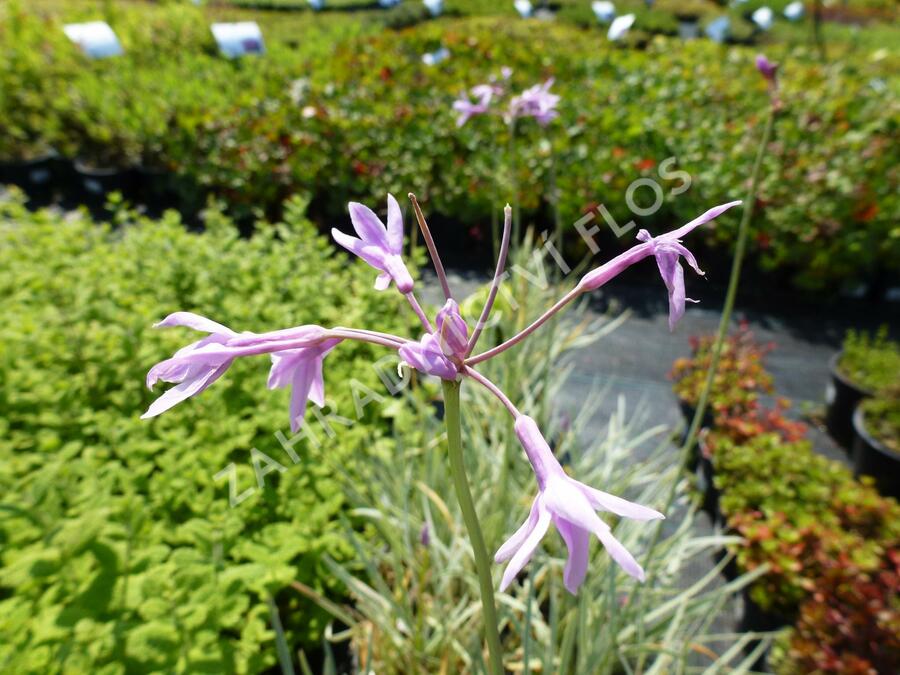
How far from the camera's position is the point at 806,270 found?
416cm

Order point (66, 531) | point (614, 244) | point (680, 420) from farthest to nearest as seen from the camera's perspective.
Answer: point (614, 244) → point (680, 420) → point (66, 531)

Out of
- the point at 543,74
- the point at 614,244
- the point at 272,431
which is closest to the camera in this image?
the point at 272,431

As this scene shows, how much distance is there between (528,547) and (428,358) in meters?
0.18

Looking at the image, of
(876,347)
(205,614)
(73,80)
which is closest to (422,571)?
(205,614)

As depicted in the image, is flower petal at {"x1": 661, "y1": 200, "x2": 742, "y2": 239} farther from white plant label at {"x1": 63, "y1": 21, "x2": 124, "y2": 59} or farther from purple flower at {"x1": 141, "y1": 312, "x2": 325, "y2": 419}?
white plant label at {"x1": 63, "y1": 21, "x2": 124, "y2": 59}

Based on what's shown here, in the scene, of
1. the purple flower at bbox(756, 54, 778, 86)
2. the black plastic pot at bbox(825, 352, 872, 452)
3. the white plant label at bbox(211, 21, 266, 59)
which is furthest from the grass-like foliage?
the white plant label at bbox(211, 21, 266, 59)

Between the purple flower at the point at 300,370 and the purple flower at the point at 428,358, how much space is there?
0.37 ft

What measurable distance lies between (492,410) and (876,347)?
2330mm

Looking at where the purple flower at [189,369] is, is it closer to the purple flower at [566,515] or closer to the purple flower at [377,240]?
the purple flower at [377,240]

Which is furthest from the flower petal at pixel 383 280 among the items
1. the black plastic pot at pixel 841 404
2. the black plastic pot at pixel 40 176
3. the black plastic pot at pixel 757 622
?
the black plastic pot at pixel 40 176

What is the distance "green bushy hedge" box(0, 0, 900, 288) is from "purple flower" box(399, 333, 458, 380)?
9.34 ft

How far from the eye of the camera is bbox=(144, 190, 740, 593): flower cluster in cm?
54

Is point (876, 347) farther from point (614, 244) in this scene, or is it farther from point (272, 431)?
point (272, 431)

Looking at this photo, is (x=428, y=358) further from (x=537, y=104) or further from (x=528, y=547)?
(x=537, y=104)
